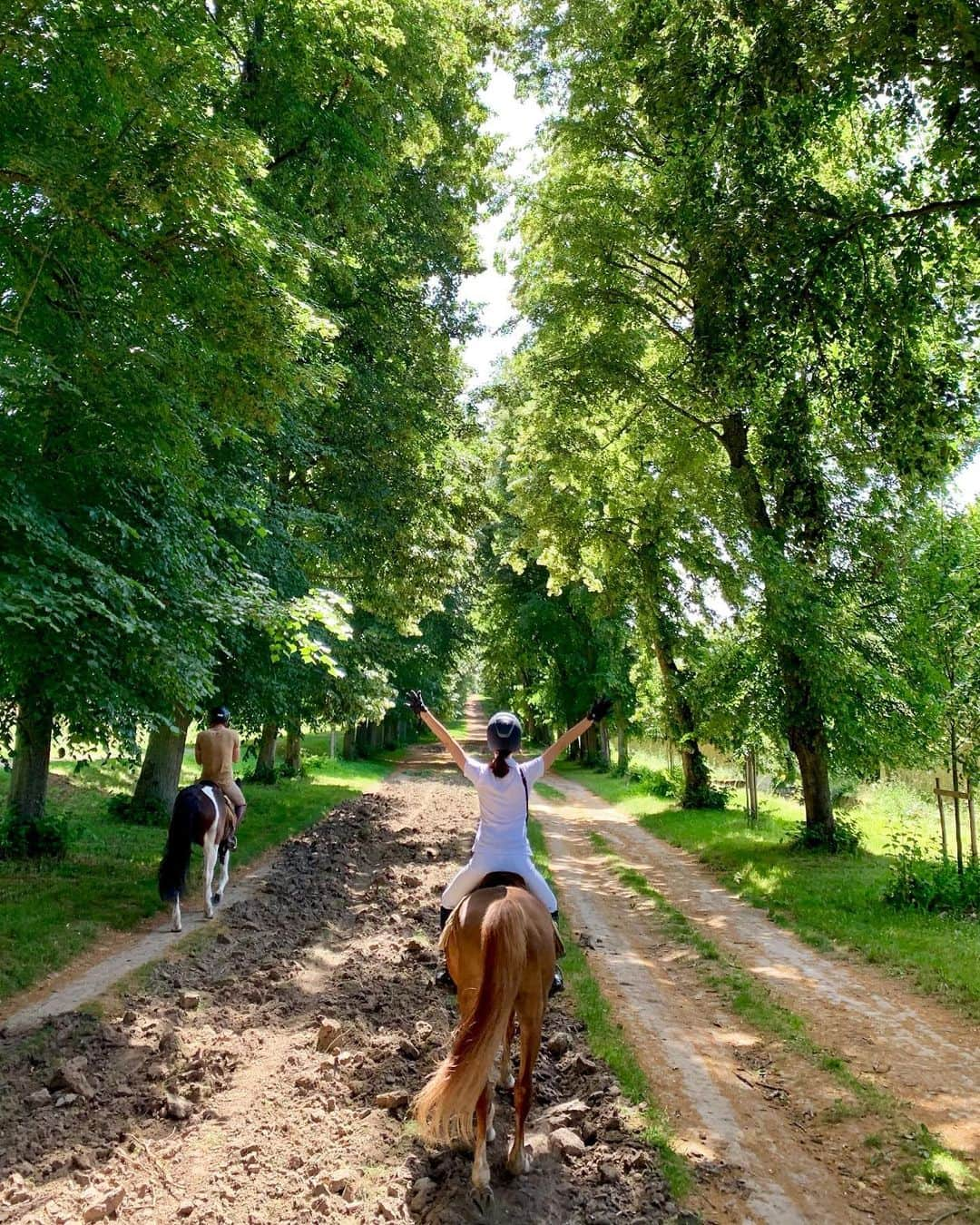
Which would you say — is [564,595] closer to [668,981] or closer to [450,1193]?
[668,981]

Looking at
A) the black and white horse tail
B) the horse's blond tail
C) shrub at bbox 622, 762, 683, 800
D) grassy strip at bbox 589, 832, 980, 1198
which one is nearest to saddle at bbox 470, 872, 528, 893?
the horse's blond tail

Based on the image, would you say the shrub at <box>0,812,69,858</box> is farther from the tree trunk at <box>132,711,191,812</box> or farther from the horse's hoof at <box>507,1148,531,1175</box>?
the horse's hoof at <box>507,1148,531,1175</box>

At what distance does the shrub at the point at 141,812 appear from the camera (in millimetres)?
15109

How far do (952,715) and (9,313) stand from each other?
524 inches

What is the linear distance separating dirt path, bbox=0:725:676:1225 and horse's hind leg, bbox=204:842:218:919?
0.97m

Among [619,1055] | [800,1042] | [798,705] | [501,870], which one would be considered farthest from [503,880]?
[798,705]

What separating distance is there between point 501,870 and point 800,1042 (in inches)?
136

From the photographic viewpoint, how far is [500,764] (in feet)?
17.6

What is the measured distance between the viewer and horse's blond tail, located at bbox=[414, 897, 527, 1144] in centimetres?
424

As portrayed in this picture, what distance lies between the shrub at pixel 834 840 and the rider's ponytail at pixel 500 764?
11.7 metres

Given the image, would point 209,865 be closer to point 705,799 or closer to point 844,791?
point 705,799

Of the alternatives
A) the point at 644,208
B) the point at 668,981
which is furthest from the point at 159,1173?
the point at 644,208

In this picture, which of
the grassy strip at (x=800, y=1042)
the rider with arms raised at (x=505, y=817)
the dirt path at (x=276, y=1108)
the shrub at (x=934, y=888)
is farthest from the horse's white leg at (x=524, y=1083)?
the shrub at (x=934, y=888)

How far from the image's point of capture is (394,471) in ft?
53.3
